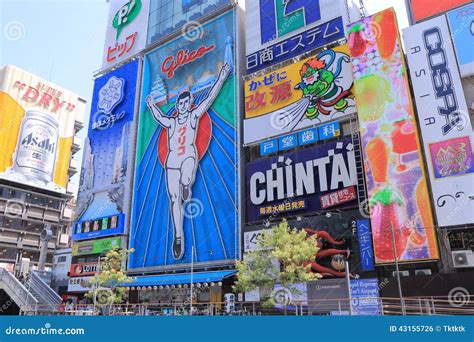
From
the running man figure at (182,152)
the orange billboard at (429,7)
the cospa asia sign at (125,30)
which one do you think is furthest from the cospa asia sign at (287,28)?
the cospa asia sign at (125,30)

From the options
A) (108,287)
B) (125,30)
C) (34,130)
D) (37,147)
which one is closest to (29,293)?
(108,287)

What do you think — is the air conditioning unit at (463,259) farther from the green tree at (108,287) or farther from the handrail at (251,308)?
the green tree at (108,287)

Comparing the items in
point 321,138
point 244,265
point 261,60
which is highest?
point 261,60

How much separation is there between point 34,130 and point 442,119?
2394 inches

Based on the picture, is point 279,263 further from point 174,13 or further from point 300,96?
point 174,13

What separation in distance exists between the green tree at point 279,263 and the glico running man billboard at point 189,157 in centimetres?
544

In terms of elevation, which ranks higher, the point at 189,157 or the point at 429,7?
the point at 429,7

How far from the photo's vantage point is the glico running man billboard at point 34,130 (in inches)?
2473

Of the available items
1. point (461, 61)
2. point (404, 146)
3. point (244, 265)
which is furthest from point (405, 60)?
point (244, 265)

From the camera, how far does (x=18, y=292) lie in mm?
34875

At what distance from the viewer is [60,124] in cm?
7044

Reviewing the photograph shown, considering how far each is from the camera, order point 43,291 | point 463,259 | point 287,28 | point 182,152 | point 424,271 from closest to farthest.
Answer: point 463,259, point 424,271, point 287,28, point 182,152, point 43,291

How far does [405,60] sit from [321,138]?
8120 mm

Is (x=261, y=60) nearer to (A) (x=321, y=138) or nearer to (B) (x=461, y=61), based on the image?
(A) (x=321, y=138)
